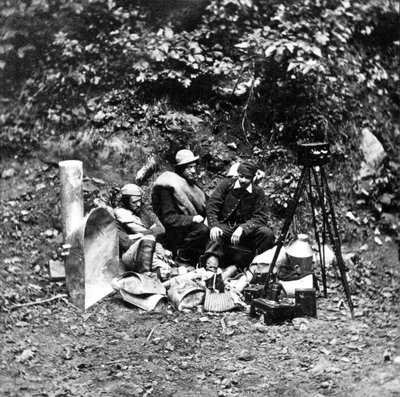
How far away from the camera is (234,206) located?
832 centimetres

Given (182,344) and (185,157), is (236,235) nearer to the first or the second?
(185,157)

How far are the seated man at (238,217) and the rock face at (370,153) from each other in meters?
1.78

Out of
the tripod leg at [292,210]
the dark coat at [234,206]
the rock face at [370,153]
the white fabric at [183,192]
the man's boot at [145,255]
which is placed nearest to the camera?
the tripod leg at [292,210]

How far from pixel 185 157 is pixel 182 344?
2845mm

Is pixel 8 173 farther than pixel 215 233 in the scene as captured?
Yes

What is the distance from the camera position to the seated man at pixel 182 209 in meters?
8.40

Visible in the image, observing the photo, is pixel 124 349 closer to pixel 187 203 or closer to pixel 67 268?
pixel 67 268

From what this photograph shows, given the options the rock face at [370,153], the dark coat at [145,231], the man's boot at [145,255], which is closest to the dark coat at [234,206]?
the dark coat at [145,231]

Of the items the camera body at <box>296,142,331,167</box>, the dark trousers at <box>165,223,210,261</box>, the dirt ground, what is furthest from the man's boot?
the camera body at <box>296,142,331,167</box>

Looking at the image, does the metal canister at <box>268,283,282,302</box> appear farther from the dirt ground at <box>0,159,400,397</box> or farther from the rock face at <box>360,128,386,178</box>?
the rock face at <box>360,128,386,178</box>

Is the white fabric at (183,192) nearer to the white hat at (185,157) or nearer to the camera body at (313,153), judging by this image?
the white hat at (185,157)

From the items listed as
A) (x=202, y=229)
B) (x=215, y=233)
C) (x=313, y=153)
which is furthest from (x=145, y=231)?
(x=313, y=153)

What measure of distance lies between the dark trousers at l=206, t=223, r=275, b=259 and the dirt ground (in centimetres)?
90

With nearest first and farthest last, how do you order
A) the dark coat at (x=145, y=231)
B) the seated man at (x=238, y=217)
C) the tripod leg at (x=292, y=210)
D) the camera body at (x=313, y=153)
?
the camera body at (x=313, y=153)
the tripod leg at (x=292, y=210)
the dark coat at (x=145, y=231)
the seated man at (x=238, y=217)
